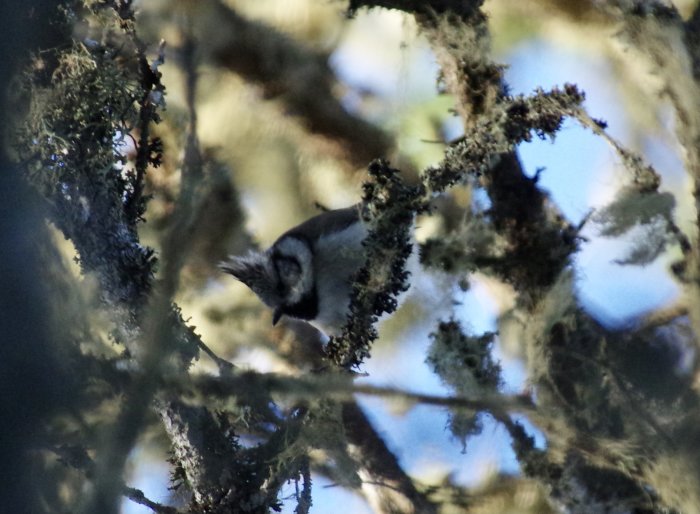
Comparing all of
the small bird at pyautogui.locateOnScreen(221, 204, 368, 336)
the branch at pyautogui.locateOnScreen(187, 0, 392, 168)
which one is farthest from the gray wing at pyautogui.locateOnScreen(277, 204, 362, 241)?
Result: the branch at pyautogui.locateOnScreen(187, 0, 392, 168)

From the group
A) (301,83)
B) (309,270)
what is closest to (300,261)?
(309,270)

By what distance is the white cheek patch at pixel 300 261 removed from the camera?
2.15 metres

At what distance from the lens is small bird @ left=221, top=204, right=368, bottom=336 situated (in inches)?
80.3

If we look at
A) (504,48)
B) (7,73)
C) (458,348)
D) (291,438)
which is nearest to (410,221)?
(458,348)

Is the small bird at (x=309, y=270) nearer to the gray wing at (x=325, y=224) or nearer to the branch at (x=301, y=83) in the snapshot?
the gray wing at (x=325, y=224)

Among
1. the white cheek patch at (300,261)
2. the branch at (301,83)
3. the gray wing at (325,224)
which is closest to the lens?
the gray wing at (325,224)

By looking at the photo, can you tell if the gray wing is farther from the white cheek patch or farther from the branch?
the branch

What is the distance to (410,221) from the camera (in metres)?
1.53

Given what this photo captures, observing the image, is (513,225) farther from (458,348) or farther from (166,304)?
(166,304)

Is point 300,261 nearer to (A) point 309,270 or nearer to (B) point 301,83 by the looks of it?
(A) point 309,270

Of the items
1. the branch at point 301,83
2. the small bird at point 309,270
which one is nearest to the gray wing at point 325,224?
the small bird at point 309,270

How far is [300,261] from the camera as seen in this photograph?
2.16 meters

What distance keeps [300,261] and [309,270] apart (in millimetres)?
34

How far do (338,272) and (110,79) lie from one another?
2.56ft
